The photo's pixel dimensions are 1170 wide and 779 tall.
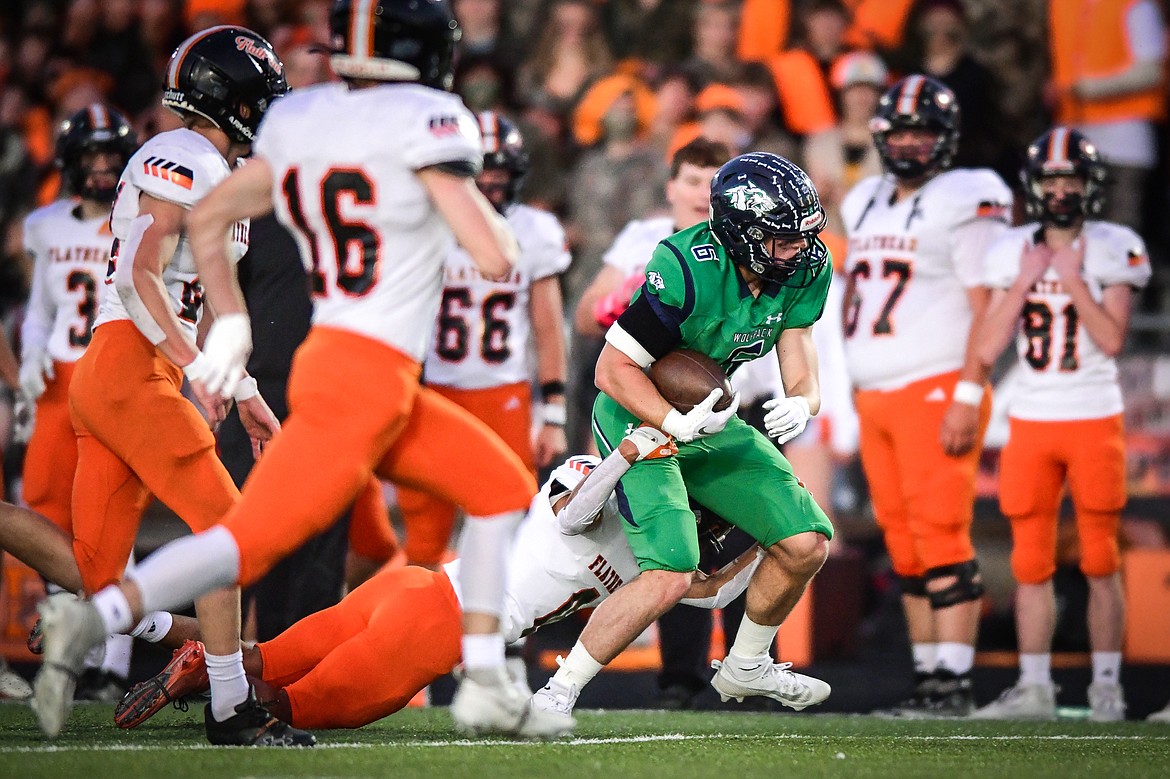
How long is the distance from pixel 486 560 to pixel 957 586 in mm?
3009

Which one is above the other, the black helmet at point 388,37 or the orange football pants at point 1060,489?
the black helmet at point 388,37

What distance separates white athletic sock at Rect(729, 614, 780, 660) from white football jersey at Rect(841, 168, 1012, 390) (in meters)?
2.05

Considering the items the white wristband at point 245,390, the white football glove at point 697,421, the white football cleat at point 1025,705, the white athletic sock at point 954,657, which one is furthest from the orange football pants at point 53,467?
the white football cleat at point 1025,705

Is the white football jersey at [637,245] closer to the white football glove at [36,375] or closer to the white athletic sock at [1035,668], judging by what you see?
the white athletic sock at [1035,668]

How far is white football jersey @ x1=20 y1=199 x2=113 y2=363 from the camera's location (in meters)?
7.21

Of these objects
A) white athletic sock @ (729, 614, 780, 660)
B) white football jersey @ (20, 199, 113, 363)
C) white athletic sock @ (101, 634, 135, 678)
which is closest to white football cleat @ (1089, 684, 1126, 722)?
white athletic sock @ (729, 614, 780, 660)

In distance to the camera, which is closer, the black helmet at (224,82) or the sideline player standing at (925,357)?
the black helmet at (224,82)

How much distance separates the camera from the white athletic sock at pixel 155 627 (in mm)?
5090

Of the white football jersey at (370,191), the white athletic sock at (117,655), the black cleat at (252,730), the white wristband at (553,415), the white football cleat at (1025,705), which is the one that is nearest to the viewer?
the white football jersey at (370,191)

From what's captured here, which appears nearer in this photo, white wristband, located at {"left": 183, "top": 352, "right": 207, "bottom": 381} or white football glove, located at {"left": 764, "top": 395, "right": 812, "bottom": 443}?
white wristband, located at {"left": 183, "top": 352, "right": 207, "bottom": 381}

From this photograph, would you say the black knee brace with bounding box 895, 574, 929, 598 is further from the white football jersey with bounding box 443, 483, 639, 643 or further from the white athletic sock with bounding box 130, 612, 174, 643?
the white athletic sock with bounding box 130, 612, 174, 643

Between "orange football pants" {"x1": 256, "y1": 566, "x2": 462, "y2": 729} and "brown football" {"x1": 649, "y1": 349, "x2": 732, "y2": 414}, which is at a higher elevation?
"brown football" {"x1": 649, "y1": 349, "x2": 732, "y2": 414}

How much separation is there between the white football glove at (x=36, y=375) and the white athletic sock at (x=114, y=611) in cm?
→ 348

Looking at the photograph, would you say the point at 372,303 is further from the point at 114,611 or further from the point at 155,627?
the point at 155,627
